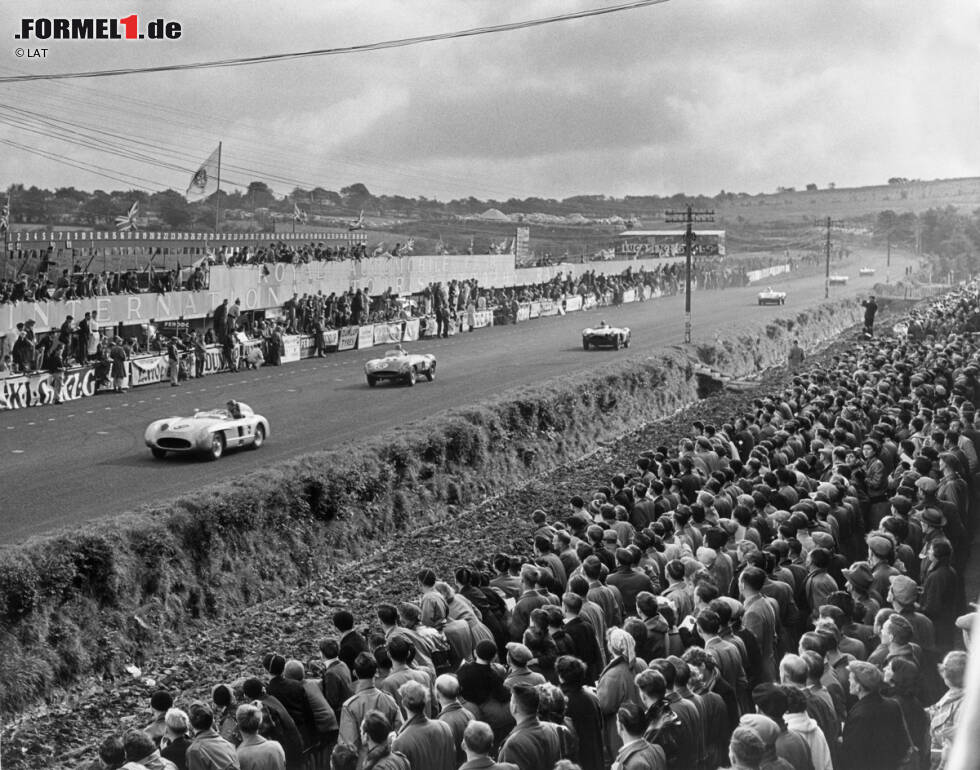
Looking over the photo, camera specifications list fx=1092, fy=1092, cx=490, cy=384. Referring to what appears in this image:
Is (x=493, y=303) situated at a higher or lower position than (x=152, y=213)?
lower

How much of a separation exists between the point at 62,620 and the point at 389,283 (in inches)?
1454

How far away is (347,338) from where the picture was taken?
147 feet

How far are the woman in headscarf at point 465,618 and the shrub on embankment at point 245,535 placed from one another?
6.62 m

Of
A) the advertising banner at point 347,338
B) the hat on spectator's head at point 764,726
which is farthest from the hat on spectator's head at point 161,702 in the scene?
the advertising banner at point 347,338

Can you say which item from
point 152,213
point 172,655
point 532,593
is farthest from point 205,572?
point 152,213

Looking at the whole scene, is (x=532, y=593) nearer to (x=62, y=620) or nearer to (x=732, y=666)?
(x=732, y=666)

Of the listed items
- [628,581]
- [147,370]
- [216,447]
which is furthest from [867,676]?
[147,370]

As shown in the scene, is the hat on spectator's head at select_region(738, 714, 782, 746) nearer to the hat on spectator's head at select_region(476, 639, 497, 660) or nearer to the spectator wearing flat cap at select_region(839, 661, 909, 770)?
the spectator wearing flat cap at select_region(839, 661, 909, 770)

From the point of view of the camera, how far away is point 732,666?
859cm

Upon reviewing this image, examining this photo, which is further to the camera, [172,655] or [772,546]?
[172,655]

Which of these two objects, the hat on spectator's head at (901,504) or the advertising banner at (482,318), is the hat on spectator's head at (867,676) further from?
the advertising banner at (482,318)

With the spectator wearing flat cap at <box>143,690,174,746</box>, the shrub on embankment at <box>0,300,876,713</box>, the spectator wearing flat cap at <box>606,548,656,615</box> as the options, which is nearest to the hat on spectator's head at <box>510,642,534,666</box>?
the spectator wearing flat cap at <box>143,690,174,746</box>

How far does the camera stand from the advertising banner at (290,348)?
131 feet

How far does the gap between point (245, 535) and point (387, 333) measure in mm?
29387
